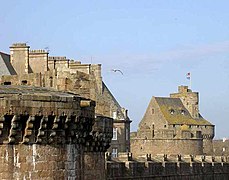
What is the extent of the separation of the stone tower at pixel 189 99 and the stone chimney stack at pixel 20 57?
169 ft

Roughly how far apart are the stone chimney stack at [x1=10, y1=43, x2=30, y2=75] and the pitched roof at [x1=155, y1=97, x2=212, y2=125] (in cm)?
4507

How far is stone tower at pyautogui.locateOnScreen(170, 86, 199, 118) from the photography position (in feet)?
346

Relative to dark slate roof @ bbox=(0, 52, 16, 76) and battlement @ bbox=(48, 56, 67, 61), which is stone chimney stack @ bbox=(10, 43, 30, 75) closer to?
dark slate roof @ bbox=(0, 52, 16, 76)

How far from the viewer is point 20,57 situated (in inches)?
2197

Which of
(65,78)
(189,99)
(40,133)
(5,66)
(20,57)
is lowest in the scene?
(40,133)

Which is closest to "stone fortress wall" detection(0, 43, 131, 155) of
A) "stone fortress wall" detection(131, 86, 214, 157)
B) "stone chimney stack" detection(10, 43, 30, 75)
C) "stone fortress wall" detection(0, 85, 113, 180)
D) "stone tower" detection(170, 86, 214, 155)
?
"stone chimney stack" detection(10, 43, 30, 75)

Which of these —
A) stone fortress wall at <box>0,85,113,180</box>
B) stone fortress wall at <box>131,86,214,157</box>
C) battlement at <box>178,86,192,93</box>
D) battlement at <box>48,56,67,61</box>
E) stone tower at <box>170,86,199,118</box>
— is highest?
battlement at <box>178,86,192,93</box>

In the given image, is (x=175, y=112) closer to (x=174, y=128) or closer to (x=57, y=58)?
(x=174, y=128)

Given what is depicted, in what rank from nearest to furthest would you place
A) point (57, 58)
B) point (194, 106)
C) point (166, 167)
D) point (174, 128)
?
point (166, 167), point (57, 58), point (174, 128), point (194, 106)

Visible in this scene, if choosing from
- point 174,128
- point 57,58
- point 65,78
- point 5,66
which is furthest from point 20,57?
point 174,128

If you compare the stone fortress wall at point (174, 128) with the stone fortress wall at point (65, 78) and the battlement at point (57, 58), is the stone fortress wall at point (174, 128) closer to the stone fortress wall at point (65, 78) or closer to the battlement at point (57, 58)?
the stone fortress wall at point (65, 78)

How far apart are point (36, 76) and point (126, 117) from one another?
28.1 metres

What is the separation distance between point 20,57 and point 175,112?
162 feet

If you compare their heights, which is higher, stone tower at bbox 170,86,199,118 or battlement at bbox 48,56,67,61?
stone tower at bbox 170,86,199,118
